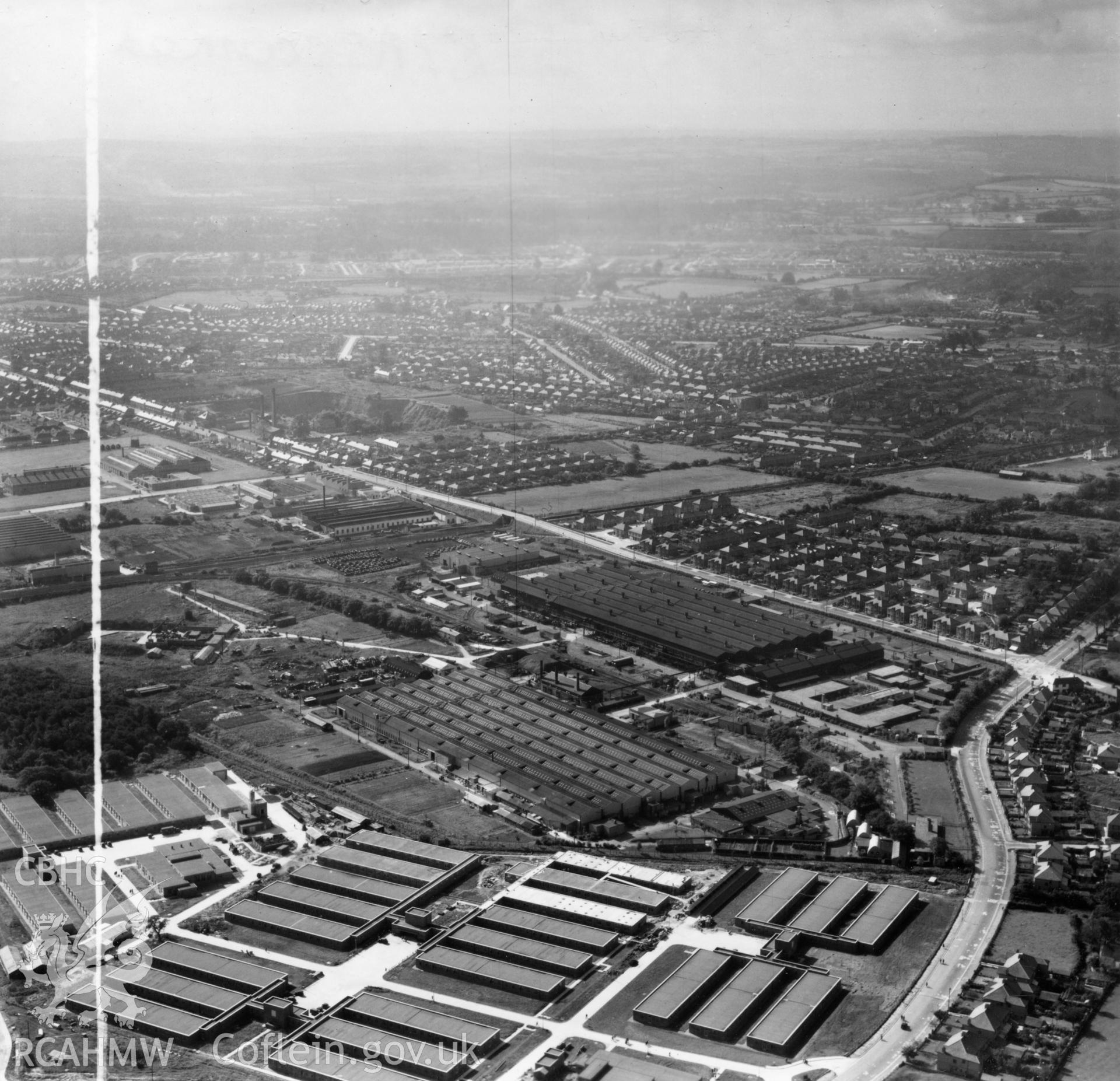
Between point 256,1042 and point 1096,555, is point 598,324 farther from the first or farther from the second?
point 256,1042

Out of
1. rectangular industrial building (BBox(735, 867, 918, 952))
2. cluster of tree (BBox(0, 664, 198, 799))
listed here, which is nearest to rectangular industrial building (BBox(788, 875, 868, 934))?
rectangular industrial building (BBox(735, 867, 918, 952))

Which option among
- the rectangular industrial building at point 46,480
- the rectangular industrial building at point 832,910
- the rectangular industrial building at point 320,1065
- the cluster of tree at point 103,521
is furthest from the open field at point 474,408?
the rectangular industrial building at point 320,1065

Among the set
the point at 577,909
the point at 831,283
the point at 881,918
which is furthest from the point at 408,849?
the point at 831,283

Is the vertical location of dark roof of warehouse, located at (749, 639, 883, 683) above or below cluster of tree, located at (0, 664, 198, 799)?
above

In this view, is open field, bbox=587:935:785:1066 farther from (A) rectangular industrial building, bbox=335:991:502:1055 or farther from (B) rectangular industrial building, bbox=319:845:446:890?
(B) rectangular industrial building, bbox=319:845:446:890

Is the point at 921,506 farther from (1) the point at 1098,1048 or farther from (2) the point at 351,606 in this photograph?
(1) the point at 1098,1048

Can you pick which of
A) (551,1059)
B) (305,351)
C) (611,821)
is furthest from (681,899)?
(305,351)

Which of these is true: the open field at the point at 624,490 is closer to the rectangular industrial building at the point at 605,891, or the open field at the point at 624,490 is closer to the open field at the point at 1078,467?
the open field at the point at 1078,467
